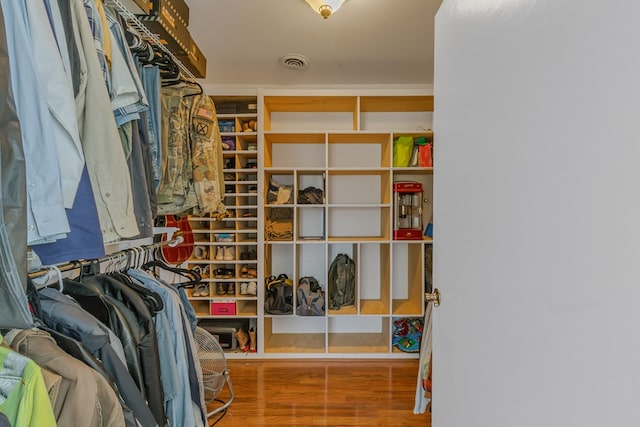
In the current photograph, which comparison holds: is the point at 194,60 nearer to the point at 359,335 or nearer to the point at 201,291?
the point at 201,291

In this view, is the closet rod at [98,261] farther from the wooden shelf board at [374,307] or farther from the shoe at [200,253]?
the wooden shelf board at [374,307]

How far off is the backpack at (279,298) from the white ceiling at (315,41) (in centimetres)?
176

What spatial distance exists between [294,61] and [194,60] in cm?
83

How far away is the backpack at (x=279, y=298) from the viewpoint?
2.65 metres

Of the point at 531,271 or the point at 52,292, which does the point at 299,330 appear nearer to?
the point at 52,292

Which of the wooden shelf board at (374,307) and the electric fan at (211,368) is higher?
the wooden shelf board at (374,307)

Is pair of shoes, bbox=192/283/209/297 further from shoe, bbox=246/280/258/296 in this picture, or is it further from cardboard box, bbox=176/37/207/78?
cardboard box, bbox=176/37/207/78

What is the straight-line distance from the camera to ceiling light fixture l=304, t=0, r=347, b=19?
1612 mm

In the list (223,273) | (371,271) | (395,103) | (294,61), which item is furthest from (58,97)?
(371,271)

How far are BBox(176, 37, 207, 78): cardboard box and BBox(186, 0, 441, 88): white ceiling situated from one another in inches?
9.2

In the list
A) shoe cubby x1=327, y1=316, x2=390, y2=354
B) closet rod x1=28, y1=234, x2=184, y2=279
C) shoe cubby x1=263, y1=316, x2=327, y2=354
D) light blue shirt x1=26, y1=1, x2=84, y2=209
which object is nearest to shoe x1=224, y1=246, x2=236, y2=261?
shoe cubby x1=263, y1=316, x2=327, y2=354

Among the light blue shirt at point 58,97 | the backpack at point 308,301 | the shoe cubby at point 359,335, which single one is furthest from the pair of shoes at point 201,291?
the light blue shirt at point 58,97

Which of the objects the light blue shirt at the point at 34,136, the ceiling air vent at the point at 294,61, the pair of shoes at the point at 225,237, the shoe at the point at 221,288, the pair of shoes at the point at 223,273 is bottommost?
the shoe at the point at 221,288

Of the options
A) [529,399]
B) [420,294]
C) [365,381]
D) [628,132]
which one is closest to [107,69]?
[628,132]
